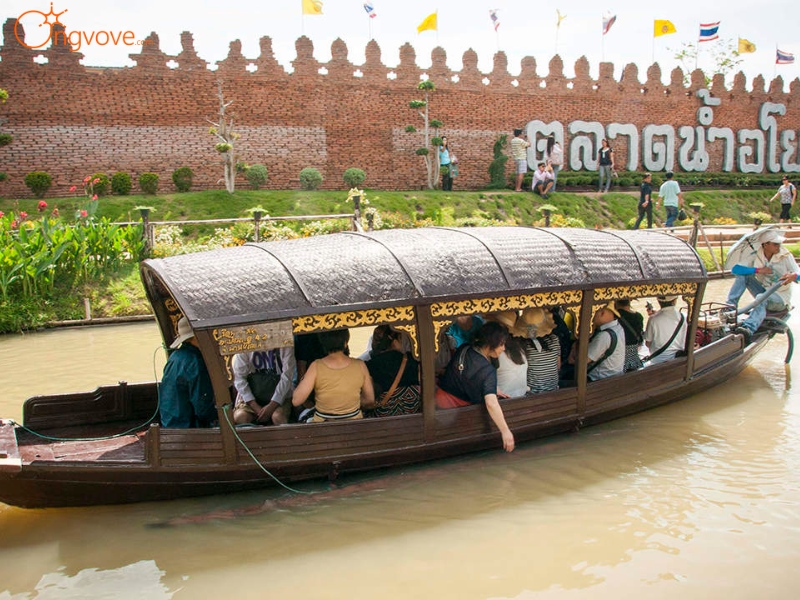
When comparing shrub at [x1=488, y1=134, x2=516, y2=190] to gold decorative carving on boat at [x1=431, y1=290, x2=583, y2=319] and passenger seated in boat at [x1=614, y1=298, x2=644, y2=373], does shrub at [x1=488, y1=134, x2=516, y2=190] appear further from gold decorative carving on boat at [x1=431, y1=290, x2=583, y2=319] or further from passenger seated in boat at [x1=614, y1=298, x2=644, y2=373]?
gold decorative carving on boat at [x1=431, y1=290, x2=583, y2=319]

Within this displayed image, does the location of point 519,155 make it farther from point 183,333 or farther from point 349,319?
point 183,333

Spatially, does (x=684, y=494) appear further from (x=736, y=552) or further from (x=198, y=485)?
(x=198, y=485)

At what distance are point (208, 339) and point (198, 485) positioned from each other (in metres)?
1.15

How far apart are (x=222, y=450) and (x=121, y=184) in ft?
50.6

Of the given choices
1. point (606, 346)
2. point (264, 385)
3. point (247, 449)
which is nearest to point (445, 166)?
point (606, 346)

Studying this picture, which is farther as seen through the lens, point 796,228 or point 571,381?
point 796,228

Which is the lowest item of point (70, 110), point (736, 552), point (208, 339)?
point (736, 552)

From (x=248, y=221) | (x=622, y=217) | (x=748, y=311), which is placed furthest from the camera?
(x=622, y=217)

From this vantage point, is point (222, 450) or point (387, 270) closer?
point (222, 450)

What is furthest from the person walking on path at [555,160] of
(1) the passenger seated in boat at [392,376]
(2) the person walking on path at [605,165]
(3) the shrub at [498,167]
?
(1) the passenger seated in boat at [392,376]

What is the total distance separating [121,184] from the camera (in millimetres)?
18938

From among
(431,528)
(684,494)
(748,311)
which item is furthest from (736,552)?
(748,311)

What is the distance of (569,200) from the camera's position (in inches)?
898

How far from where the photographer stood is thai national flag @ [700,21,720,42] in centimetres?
2683
